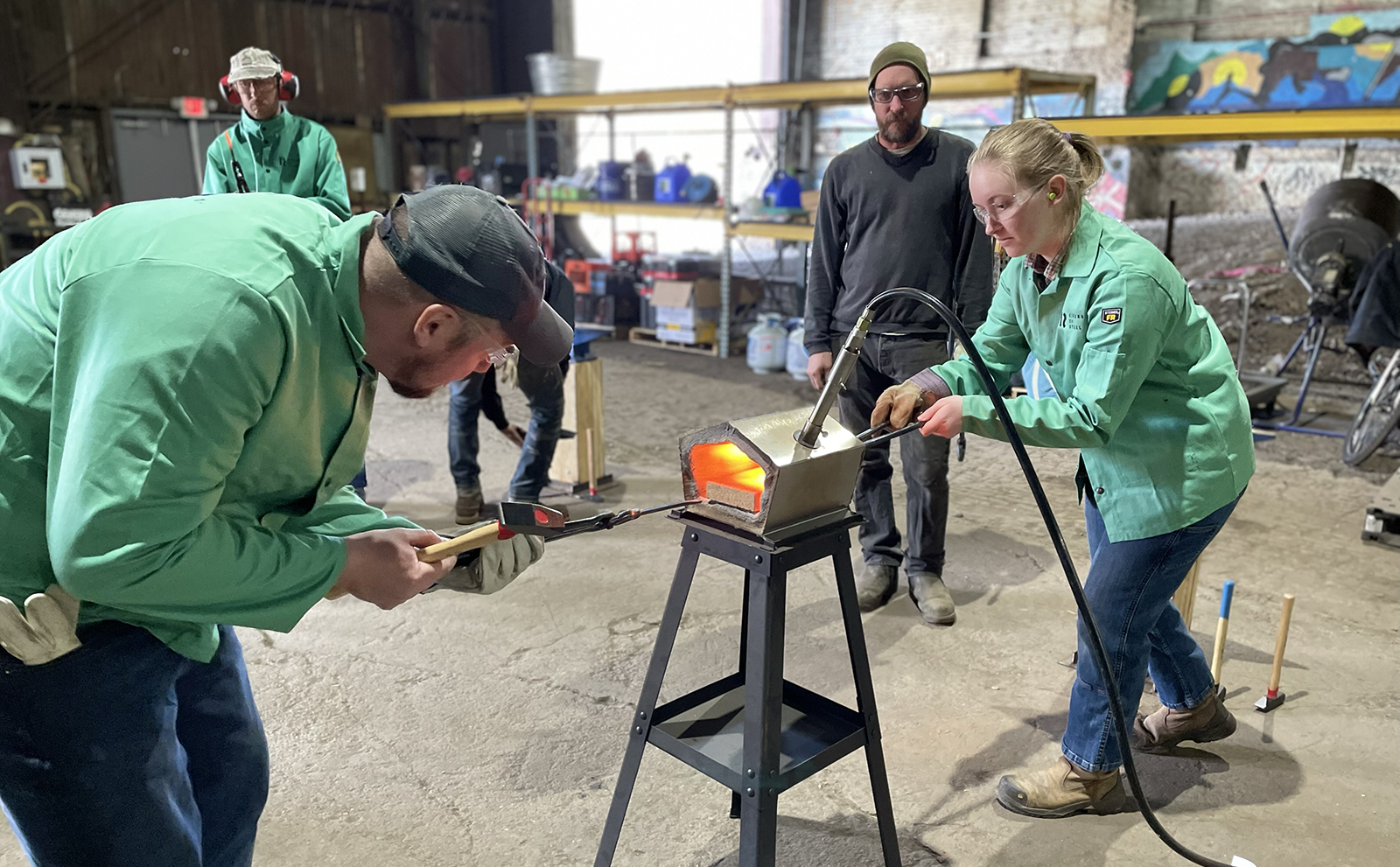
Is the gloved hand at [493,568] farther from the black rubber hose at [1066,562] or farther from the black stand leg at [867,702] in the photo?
the black rubber hose at [1066,562]

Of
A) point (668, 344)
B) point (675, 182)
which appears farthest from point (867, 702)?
point (675, 182)

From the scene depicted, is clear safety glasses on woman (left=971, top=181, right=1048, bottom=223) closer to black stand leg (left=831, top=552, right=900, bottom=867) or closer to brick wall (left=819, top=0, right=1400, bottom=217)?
black stand leg (left=831, top=552, right=900, bottom=867)

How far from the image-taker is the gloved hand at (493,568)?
67.7 inches

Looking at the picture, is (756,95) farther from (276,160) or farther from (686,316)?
(276,160)

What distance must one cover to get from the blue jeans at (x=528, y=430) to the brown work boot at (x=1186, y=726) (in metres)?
2.62

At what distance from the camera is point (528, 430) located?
14.7ft

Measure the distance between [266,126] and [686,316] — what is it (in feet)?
16.1

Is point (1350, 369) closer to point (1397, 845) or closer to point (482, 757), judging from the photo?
point (1397, 845)

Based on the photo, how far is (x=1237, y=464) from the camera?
7.27 feet

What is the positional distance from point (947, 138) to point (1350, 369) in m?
5.93

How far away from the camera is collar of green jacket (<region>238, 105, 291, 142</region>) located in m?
4.10

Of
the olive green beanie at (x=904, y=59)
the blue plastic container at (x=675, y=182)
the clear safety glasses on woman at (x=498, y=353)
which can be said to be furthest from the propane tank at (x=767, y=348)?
the clear safety glasses on woman at (x=498, y=353)

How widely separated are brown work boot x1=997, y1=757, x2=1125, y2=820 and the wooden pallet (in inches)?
249

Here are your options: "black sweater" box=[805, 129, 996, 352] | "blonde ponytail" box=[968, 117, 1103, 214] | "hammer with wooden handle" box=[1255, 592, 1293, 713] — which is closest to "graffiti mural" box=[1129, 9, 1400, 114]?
"black sweater" box=[805, 129, 996, 352]
